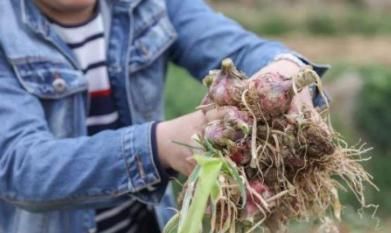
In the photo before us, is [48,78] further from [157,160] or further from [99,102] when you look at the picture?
[157,160]

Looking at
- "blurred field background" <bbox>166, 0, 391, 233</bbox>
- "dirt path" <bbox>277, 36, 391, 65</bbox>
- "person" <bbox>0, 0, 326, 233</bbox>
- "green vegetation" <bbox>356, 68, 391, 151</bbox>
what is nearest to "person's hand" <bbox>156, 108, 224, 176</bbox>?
"person" <bbox>0, 0, 326, 233</bbox>

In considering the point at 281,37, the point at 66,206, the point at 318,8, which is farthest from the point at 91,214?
the point at 318,8

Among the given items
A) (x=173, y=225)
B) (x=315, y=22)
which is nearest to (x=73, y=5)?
(x=173, y=225)

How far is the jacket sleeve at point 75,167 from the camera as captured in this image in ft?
6.01

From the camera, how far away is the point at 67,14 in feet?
6.88

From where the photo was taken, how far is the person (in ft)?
6.03

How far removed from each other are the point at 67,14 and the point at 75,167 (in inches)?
13.9

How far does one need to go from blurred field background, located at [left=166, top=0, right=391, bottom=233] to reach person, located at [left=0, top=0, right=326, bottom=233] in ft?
2.20

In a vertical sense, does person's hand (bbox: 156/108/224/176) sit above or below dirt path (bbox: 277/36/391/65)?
above

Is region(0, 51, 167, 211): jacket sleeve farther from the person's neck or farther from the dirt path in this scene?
the dirt path

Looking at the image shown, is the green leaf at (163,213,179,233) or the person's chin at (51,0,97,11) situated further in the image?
the person's chin at (51,0,97,11)

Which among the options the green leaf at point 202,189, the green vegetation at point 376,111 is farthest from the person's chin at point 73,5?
the green vegetation at point 376,111

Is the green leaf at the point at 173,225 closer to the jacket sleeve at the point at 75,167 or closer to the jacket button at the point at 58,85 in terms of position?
the jacket sleeve at the point at 75,167

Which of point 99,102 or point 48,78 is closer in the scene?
point 48,78
